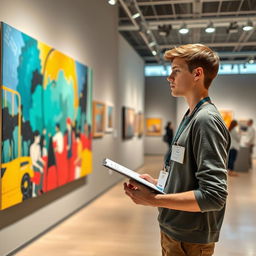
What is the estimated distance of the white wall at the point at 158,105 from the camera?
18.2m

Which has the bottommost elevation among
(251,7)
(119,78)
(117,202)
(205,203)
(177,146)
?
(117,202)

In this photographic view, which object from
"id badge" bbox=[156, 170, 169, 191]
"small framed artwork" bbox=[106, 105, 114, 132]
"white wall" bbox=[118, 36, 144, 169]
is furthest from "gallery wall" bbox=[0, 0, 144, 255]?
"id badge" bbox=[156, 170, 169, 191]

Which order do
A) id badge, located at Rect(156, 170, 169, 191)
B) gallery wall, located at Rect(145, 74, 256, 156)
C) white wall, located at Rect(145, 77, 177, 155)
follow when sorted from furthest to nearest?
white wall, located at Rect(145, 77, 177, 155), gallery wall, located at Rect(145, 74, 256, 156), id badge, located at Rect(156, 170, 169, 191)

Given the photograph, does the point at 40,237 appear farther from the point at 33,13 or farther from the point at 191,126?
the point at 191,126

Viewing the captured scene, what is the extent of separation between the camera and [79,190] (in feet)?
20.4

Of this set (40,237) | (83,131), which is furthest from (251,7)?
(40,237)

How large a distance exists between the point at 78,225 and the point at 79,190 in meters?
0.98

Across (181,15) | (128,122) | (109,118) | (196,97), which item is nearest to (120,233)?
(109,118)

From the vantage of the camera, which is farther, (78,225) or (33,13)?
(78,225)

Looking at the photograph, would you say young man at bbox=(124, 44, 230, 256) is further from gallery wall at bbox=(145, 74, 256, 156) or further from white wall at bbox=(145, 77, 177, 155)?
white wall at bbox=(145, 77, 177, 155)

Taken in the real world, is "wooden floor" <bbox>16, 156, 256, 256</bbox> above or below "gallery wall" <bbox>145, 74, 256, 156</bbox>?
below

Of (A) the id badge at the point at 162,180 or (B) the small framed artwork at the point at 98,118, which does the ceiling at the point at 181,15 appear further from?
(A) the id badge at the point at 162,180

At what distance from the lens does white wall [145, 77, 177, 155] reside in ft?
59.7

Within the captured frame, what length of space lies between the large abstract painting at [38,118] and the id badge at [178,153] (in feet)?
8.39
